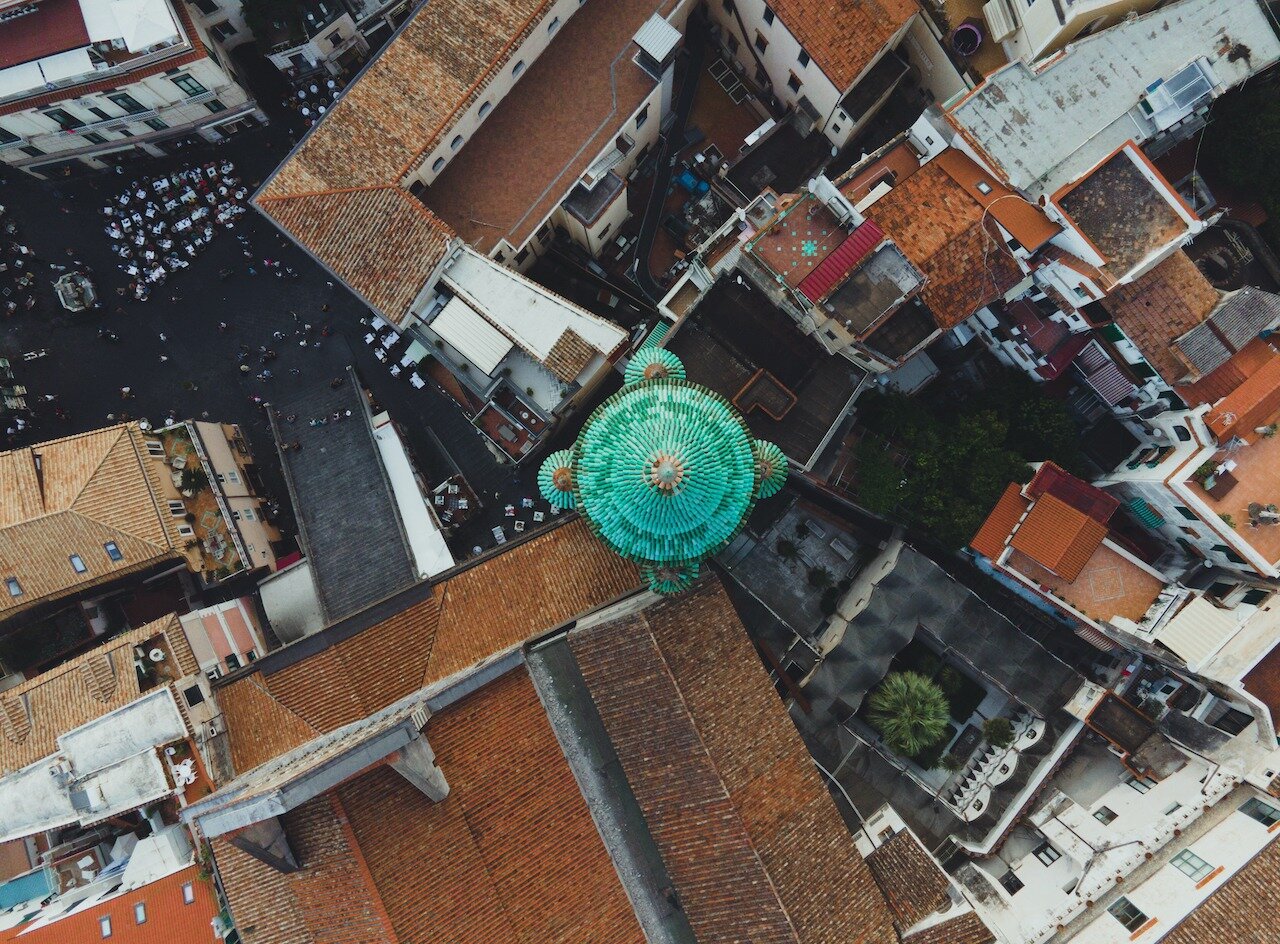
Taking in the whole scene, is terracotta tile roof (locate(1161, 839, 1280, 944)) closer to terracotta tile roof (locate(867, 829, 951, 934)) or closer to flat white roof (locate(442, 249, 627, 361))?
terracotta tile roof (locate(867, 829, 951, 934))

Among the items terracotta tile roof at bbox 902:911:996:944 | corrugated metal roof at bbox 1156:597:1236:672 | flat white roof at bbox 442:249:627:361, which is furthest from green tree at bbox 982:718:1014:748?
flat white roof at bbox 442:249:627:361

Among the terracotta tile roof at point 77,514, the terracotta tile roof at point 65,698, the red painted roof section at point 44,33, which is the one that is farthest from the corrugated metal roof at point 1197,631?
the red painted roof section at point 44,33

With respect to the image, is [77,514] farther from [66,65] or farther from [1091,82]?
[1091,82]

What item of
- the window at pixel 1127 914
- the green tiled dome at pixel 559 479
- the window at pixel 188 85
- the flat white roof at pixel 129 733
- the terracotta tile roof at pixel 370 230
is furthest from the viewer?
the window at pixel 188 85

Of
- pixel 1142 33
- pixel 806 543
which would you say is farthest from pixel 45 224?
pixel 1142 33

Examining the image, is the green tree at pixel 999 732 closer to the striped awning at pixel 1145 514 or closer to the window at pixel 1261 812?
the window at pixel 1261 812

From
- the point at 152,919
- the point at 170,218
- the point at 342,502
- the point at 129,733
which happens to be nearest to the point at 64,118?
the point at 170,218
